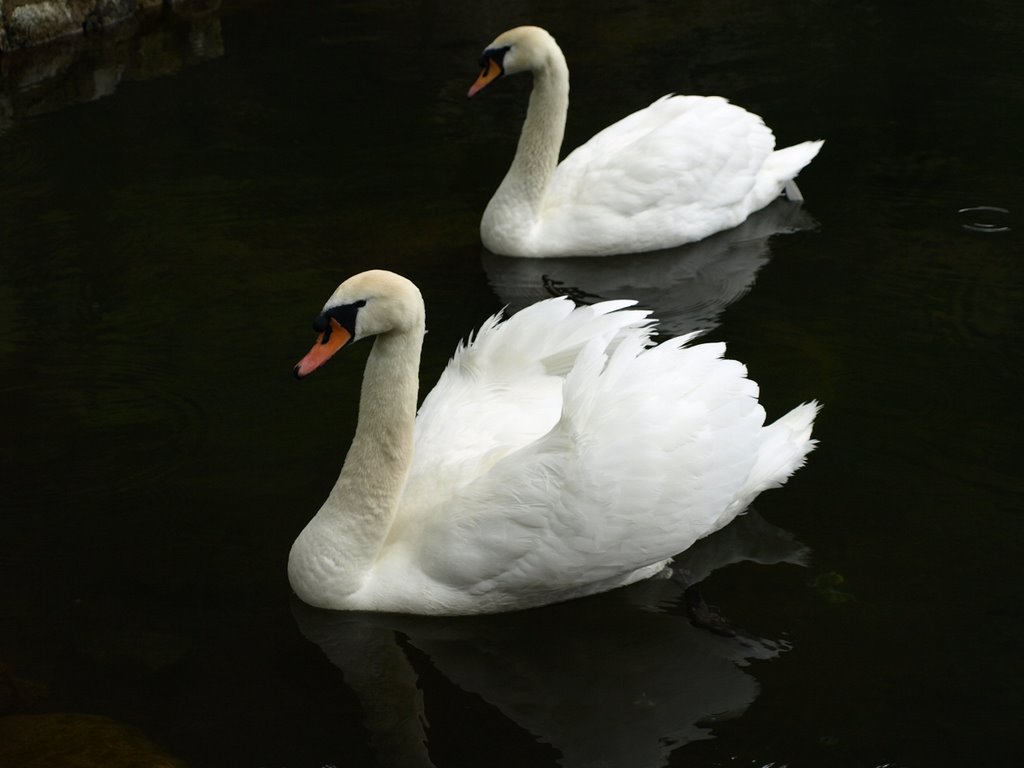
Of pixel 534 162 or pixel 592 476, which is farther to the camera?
pixel 534 162

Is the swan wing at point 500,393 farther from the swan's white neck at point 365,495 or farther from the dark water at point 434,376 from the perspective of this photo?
the dark water at point 434,376

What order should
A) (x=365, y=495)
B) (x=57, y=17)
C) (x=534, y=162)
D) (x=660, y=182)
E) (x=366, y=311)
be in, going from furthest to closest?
(x=57, y=17)
(x=534, y=162)
(x=660, y=182)
(x=365, y=495)
(x=366, y=311)

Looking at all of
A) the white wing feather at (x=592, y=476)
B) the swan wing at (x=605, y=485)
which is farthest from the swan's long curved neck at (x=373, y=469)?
the swan wing at (x=605, y=485)

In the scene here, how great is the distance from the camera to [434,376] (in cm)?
766

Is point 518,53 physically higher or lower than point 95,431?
higher

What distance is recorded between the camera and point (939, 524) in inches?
244

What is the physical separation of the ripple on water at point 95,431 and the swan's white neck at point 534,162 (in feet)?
8.33

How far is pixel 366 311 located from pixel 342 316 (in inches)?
4.1

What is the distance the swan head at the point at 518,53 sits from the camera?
9.34m

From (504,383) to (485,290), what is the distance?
2608mm

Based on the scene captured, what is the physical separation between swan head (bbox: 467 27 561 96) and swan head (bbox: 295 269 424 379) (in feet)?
13.6

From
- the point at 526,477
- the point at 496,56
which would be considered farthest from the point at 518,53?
the point at 526,477

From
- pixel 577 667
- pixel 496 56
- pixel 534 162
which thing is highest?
pixel 496 56

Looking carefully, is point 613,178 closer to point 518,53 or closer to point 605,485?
point 518,53
